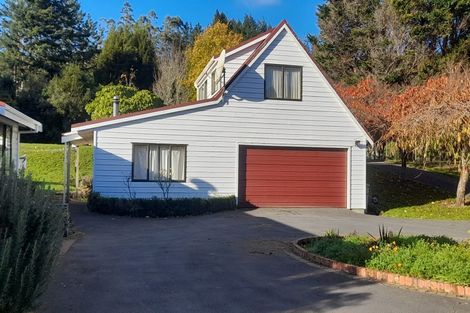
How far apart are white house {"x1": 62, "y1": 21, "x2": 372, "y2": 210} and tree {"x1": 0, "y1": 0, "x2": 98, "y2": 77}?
28.7 meters

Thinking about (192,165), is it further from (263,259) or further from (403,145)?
(263,259)

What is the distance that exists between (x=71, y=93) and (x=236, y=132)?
24739 mm

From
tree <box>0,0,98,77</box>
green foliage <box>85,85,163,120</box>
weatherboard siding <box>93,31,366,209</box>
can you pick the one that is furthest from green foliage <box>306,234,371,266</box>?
tree <box>0,0,98,77</box>

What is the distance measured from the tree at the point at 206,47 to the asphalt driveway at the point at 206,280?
104 ft

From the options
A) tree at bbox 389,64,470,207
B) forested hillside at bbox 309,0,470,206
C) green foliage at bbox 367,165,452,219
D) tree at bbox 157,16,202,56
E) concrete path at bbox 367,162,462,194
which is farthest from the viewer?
tree at bbox 157,16,202,56

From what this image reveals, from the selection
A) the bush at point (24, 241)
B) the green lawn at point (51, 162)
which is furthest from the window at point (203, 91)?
the bush at point (24, 241)

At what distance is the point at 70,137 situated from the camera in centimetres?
1608

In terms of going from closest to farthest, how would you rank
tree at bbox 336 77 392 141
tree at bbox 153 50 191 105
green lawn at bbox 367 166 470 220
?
green lawn at bbox 367 166 470 220 < tree at bbox 336 77 392 141 < tree at bbox 153 50 191 105

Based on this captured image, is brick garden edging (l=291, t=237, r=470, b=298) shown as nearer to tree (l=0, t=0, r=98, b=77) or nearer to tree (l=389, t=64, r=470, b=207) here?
tree (l=389, t=64, r=470, b=207)

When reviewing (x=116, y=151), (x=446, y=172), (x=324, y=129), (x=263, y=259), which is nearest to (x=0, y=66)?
(x=116, y=151)

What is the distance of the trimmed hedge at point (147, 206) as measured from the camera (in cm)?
1608

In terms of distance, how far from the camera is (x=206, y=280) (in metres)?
7.14

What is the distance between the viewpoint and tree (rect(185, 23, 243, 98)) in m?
43.0

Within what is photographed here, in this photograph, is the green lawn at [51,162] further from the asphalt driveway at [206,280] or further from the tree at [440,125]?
the tree at [440,125]
